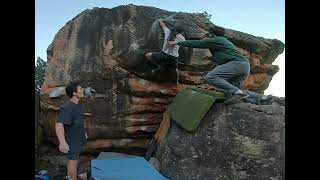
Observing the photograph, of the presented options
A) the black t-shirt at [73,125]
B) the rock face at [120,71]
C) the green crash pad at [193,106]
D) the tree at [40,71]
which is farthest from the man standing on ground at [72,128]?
the tree at [40,71]

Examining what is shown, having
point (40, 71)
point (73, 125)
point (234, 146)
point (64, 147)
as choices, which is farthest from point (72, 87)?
point (40, 71)

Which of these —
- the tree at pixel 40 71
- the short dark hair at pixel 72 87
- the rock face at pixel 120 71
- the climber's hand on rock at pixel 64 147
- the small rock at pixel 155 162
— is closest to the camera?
the climber's hand on rock at pixel 64 147

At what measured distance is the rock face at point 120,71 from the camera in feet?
33.1

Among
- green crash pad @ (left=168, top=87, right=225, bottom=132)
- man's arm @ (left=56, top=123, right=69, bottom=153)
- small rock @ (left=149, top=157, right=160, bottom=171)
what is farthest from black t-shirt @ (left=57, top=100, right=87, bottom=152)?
green crash pad @ (left=168, top=87, right=225, bottom=132)

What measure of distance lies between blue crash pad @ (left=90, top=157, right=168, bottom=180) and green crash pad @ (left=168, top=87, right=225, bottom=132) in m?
1.29

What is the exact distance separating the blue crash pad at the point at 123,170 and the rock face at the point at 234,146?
0.94 metres

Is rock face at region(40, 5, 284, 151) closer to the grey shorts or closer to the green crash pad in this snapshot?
the green crash pad

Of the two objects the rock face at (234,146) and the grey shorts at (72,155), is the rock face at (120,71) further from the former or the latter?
the grey shorts at (72,155)

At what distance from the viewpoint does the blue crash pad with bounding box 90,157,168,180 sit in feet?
21.8

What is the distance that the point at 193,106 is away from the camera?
813 cm
